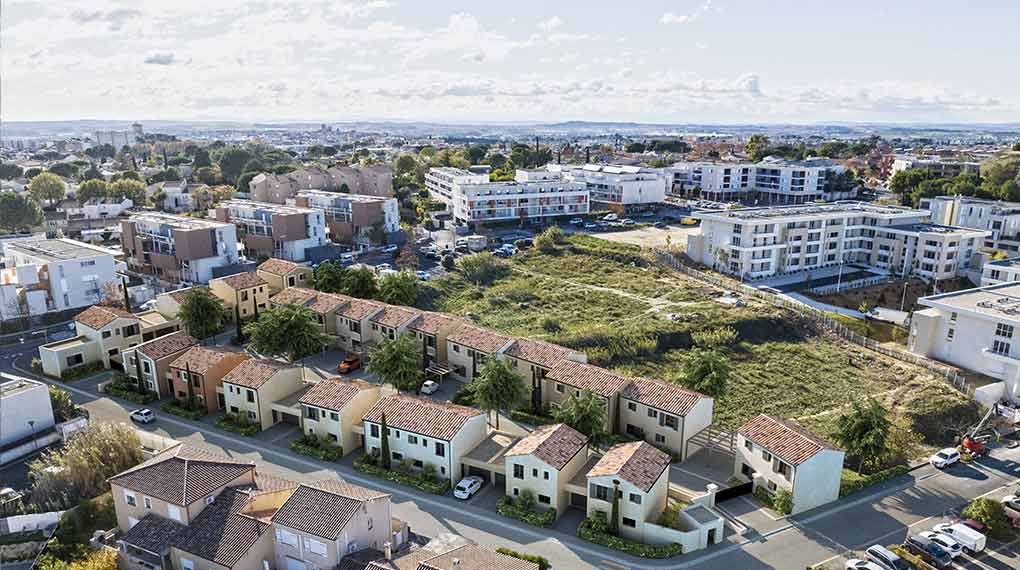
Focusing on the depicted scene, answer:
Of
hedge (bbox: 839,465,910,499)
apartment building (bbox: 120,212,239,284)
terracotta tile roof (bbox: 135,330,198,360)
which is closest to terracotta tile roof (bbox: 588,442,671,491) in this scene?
hedge (bbox: 839,465,910,499)

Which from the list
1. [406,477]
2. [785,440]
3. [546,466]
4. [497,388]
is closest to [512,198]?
[497,388]

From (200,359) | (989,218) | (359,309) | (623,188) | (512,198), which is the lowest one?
(200,359)

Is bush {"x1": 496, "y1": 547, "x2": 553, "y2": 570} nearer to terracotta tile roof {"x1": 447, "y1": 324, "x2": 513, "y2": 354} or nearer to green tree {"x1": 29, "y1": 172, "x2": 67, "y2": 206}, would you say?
terracotta tile roof {"x1": 447, "y1": 324, "x2": 513, "y2": 354}

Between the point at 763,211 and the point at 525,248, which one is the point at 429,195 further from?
the point at 763,211

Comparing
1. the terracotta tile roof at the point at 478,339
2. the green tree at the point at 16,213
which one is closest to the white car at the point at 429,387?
the terracotta tile roof at the point at 478,339

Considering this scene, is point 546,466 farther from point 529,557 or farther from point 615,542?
point 529,557
